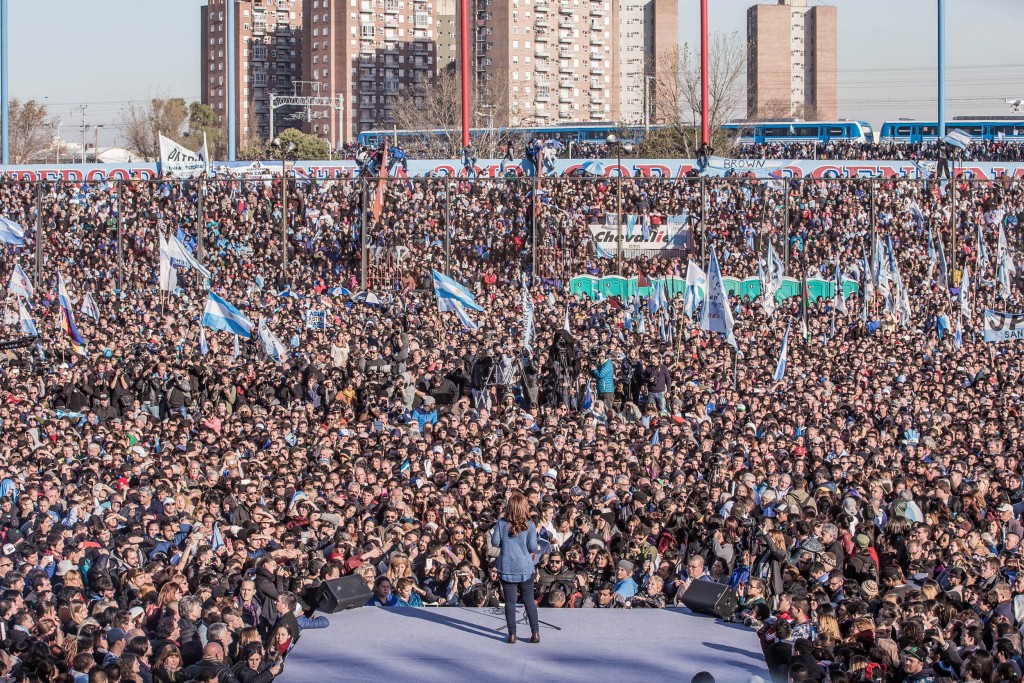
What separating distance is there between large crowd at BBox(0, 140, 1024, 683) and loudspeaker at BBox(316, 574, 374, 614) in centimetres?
14

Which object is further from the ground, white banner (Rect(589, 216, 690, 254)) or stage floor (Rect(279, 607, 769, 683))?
white banner (Rect(589, 216, 690, 254))

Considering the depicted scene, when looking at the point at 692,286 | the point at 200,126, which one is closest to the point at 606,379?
the point at 692,286

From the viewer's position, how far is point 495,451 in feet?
49.1

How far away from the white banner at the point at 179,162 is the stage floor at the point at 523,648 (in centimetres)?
2462

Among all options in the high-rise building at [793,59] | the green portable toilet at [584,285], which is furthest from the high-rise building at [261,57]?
the green portable toilet at [584,285]

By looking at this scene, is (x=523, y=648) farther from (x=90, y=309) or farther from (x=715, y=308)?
(x=90, y=309)

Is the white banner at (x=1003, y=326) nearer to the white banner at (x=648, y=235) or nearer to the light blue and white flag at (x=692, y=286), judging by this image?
the light blue and white flag at (x=692, y=286)

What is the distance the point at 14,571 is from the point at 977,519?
7.97m

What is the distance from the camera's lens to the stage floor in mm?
9203

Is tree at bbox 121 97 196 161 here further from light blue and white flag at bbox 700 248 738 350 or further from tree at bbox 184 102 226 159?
light blue and white flag at bbox 700 248 738 350

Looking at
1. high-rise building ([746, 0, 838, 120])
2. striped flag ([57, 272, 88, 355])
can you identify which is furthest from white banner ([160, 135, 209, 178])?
high-rise building ([746, 0, 838, 120])

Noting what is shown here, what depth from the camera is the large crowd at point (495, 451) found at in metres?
9.50

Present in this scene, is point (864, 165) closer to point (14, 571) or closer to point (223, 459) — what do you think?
point (223, 459)

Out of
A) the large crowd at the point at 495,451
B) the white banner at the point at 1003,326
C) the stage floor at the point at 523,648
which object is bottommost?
the stage floor at the point at 523,648
